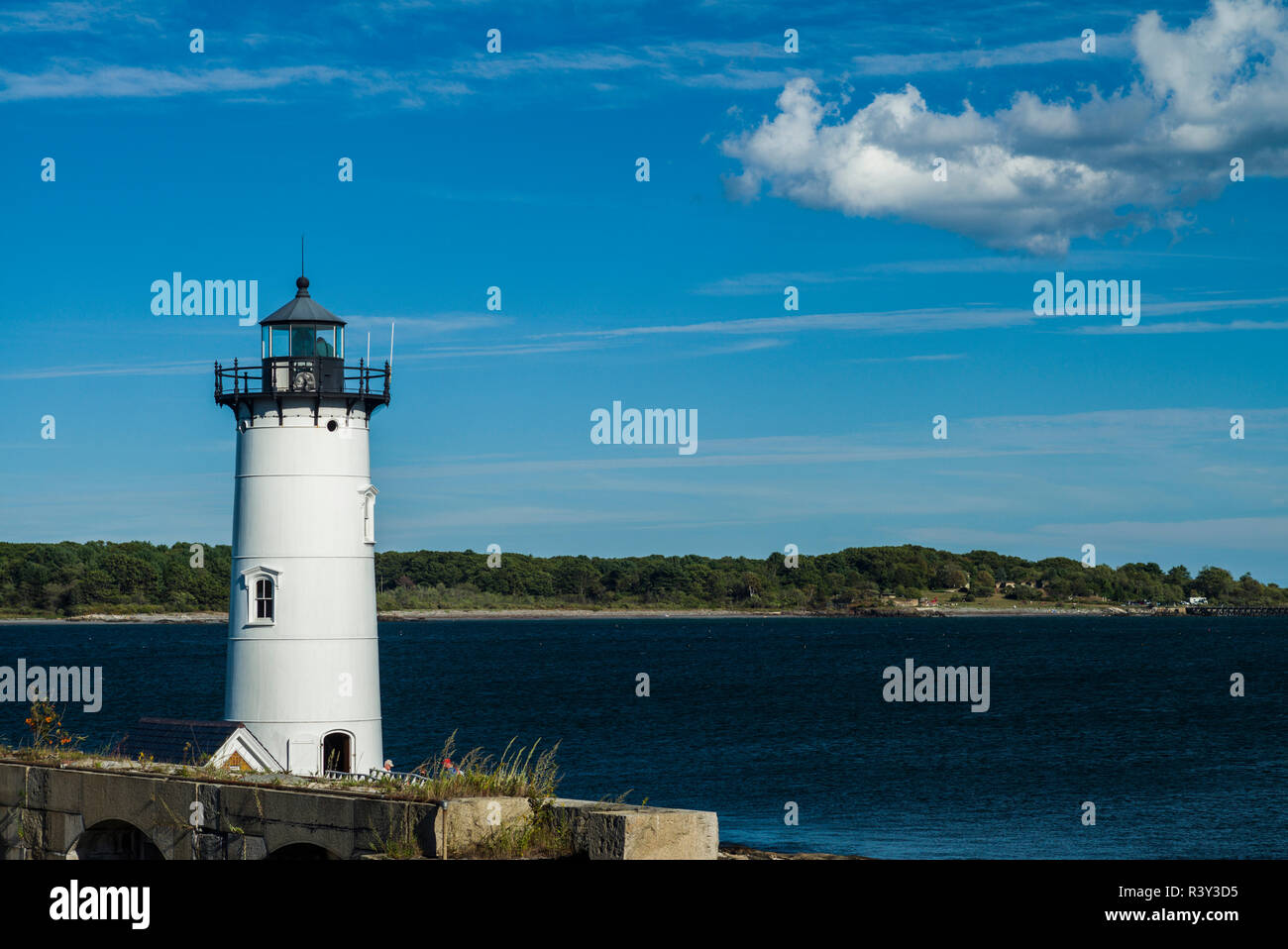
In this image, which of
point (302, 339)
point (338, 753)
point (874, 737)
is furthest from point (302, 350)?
point (874, 737)

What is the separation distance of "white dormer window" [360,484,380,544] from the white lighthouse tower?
21mm

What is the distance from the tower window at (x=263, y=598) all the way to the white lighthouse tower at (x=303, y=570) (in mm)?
17

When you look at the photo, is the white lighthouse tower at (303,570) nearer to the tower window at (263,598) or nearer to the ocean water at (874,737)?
the tower window at (263,598)

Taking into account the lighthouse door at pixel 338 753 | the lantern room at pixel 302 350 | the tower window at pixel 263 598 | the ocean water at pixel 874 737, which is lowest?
the ocean water at pixel 874 737

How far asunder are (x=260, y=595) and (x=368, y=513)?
231 centimetres

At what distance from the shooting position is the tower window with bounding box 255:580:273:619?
1011 inches

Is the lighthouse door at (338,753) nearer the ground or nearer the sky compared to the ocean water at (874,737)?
nearer the sky

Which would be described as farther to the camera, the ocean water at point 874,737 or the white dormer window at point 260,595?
the ocean water at point 874,737

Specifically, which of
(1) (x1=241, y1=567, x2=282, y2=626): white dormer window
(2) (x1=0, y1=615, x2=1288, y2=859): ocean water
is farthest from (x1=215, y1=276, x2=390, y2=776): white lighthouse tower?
(2) (x1=0, y1=615, x2=1288, y2=859): ocean water

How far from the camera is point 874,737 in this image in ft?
225

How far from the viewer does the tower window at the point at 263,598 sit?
2569cm

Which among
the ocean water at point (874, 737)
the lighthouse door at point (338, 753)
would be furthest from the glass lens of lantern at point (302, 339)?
the ocean water at point (874, 737)

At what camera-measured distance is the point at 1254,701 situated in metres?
89.5
